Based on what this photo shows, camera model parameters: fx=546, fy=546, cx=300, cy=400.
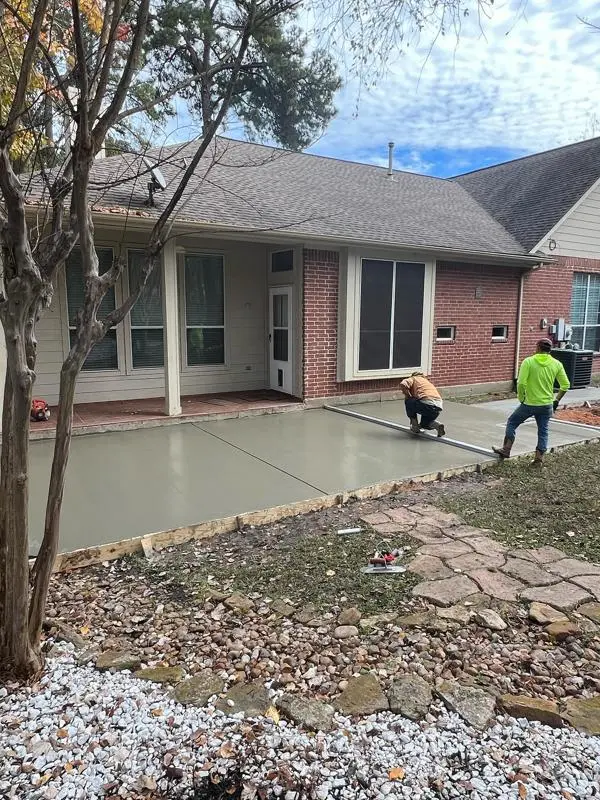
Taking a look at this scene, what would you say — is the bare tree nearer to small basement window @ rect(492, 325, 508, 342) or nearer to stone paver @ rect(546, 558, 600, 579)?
stone paver @ rect(546, 558, 600, 579)

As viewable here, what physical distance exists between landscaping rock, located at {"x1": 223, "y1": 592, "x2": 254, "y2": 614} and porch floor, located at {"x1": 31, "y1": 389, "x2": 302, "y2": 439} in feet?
15.1

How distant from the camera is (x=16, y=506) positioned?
2475 millimetres

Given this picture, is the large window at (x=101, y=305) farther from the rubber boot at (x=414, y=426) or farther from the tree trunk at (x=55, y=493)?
the tree trunk at (x=55, y=493)

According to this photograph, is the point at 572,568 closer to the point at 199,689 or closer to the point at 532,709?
the point at 532,709

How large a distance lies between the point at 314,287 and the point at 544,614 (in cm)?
673

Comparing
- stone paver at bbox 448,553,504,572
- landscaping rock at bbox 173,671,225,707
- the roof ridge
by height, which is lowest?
landscaping rock at bbox 173,671,225,707

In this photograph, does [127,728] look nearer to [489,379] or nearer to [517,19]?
[517,19]

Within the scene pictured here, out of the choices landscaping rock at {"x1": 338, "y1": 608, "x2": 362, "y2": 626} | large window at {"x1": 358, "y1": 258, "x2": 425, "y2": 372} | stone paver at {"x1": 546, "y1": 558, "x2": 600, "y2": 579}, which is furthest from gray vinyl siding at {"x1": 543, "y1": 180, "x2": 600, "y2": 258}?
landscaping rock at {"x1": 338, "y1": 608, "x2": 362, "y2": 626}

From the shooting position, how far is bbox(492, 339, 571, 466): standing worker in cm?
614

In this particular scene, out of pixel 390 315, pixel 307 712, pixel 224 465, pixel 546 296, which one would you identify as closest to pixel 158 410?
pixel 224 465

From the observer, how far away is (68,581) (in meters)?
3.72

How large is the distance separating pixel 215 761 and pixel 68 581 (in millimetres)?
2012

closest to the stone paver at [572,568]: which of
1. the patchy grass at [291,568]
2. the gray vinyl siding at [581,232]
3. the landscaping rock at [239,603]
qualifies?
the patchy grass at [291,568]

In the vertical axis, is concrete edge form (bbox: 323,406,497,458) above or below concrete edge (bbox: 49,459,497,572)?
above
